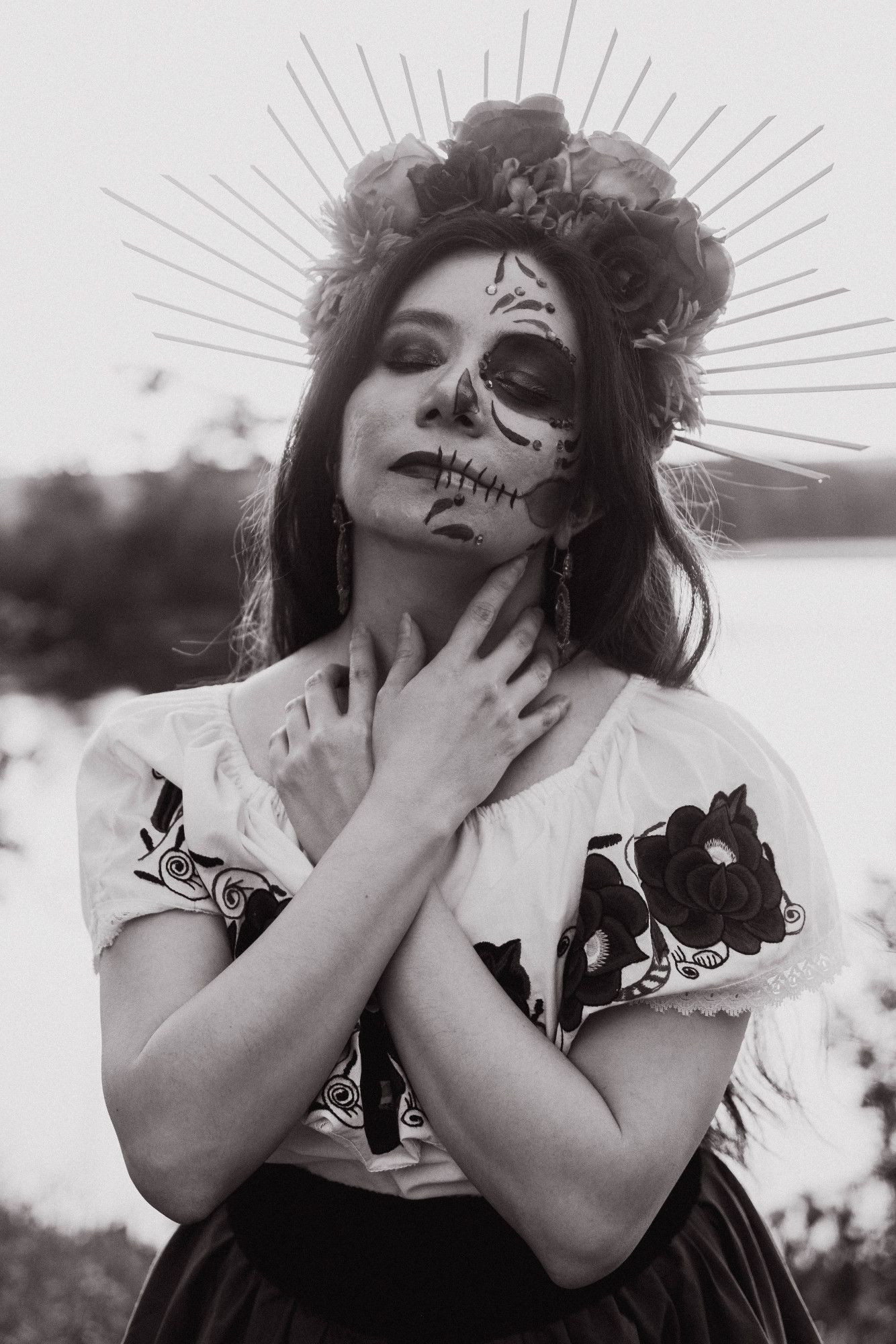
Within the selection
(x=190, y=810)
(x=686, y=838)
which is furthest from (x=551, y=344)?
(x=190, y=810)

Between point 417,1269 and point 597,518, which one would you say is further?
point 597,518

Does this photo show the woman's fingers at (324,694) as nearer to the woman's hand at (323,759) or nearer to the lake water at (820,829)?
the woman's hand at (323,759)

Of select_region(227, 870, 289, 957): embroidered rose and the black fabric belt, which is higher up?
select_region(227, 870, 289, 957): embroidered rose

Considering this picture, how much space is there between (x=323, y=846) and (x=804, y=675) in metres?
4.70

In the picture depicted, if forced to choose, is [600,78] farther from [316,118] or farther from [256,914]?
[256,914]

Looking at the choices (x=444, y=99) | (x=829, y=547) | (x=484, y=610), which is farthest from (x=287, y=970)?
(x=829, y=547)

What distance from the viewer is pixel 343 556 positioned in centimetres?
184

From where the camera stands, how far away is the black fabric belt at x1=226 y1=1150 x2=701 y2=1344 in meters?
1.45

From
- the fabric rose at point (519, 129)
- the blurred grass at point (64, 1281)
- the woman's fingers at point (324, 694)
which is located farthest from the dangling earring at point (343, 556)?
the blurred grass at point (64, 1281)

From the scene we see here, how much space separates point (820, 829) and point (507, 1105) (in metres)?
2.67

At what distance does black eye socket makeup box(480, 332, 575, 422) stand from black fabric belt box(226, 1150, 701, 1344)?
1.09 metres

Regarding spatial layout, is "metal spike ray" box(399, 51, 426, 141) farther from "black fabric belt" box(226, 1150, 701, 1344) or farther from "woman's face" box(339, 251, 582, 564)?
"black fabric belt" box(226, 1150, 701, 1344)

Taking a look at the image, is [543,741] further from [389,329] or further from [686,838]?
[389,329]

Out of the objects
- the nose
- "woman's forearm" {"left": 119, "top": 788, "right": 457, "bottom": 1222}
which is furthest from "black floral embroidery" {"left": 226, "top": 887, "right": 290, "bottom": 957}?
→ the nose
